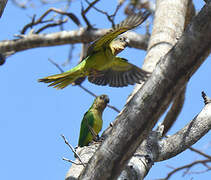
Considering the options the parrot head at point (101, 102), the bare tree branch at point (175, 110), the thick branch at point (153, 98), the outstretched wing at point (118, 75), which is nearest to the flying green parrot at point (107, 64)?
the outstretched wing at point (118, 75)

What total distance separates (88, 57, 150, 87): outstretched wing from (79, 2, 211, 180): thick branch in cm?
290

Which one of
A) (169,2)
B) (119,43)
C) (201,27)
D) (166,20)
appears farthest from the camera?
(169,2)

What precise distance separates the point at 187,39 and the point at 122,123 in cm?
58

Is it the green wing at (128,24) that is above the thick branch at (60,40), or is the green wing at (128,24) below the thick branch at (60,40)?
below

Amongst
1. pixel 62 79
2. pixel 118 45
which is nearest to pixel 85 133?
pixel 62 79

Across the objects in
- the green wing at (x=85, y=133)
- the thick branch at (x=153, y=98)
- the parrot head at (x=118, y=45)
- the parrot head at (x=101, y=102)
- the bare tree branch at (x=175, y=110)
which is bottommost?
the thick branch at (x=153, y=98)

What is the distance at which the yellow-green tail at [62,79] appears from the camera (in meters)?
4.22

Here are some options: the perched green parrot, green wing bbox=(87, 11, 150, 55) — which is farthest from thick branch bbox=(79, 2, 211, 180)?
the perched green parrot

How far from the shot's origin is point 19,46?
6262 millimetres

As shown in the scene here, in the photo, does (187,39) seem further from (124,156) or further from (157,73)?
(124,156)

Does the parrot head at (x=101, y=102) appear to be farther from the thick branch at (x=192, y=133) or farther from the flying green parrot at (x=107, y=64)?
the thick branch at (x=192, y=133)

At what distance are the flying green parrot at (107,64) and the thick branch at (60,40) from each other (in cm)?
125

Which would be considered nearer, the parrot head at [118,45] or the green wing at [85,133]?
the parrot head at [118,45]

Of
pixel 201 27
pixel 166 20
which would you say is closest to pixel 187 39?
pixel 201 27
